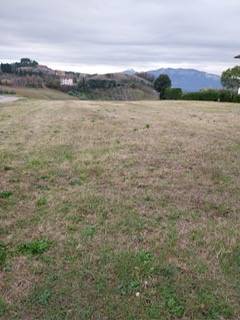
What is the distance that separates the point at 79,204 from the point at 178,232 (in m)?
1.42

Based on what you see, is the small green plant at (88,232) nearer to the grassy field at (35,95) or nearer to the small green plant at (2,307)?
the small green plant at (2,307)

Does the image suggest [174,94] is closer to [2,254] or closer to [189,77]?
[2,254]

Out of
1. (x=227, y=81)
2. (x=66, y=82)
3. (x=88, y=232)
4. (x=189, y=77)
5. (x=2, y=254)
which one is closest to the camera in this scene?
(x=2, y=254)

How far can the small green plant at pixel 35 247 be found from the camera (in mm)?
4957

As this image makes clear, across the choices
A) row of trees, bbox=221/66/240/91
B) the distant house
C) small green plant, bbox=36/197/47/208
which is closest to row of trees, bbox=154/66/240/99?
row of trees, bbox=221/66/240/91

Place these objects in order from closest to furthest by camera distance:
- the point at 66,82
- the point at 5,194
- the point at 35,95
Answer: the point at 5,194 < the point at 35,95 < the point at 66,82

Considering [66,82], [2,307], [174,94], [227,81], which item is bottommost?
[66,82]

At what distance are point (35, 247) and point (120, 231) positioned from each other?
942 millimetres

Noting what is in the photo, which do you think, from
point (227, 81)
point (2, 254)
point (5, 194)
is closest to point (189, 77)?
point (227, 81)

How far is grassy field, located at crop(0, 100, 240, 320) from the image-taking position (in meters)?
4.11

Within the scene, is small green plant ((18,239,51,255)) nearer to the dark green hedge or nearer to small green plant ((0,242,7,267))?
small green plant ((0,242,7,267))

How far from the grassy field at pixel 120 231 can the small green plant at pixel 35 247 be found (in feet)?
0.03

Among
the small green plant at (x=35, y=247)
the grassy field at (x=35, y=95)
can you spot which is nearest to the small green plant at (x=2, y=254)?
the small green plant at (x=35, y=247)

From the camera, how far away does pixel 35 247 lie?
503 cm
